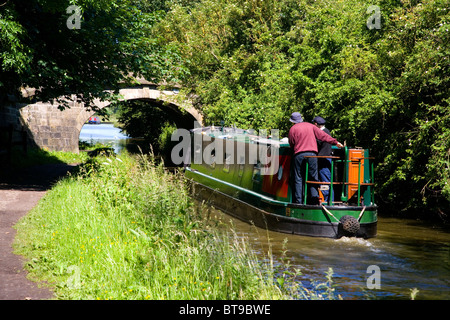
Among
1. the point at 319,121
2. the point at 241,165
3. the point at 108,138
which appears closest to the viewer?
the point at 319,121

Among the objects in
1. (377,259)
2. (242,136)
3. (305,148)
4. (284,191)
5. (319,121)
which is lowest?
(377,259)

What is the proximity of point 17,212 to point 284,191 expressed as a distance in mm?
4852

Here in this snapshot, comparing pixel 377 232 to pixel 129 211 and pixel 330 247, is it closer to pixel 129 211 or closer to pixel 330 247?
pixel 330 247

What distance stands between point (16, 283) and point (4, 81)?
7923 mm

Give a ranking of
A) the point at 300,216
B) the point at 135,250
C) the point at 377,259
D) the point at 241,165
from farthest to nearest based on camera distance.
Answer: the point at 241,165, the point at 300,216, the point at 377,259, the point at 135,250

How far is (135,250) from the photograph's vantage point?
628 cm

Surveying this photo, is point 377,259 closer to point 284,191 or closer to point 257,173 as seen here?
point 284,191

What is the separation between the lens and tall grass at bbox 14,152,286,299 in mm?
5121

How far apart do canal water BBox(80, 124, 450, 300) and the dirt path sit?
266cm

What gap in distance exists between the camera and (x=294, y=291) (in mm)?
5434

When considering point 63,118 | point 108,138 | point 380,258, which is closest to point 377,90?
point 380,258
